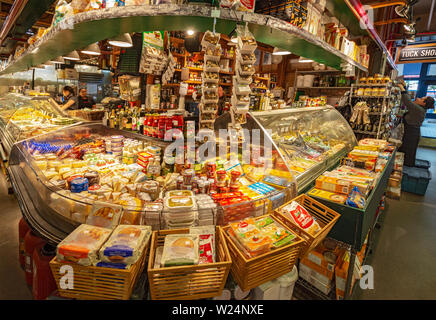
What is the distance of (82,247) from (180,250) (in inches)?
20.4

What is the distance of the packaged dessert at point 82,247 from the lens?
1225 millimetres

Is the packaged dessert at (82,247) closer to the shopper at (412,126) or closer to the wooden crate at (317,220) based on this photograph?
the wooden crate at (317,220)

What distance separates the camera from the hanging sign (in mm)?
4395

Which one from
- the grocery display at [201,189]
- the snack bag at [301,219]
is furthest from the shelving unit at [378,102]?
the snack bag at [301,219]

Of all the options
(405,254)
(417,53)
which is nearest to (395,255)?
(405,254)

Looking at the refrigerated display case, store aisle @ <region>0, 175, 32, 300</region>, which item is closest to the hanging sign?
the refrigerated display case

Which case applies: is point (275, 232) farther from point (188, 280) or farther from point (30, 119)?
point (30, 119)

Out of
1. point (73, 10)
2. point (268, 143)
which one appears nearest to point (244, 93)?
point (268, 143)

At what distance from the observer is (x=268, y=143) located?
2498 mm

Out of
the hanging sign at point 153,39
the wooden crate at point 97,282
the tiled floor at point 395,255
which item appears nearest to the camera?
the wooden crate at point 97,282

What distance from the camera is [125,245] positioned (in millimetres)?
1282

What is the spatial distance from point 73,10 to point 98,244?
2.15m

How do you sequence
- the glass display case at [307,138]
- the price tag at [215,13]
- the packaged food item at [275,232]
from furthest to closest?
the glass display case at [307,138] → the price tag at [215,13] → the packaged food item at [275,232]
